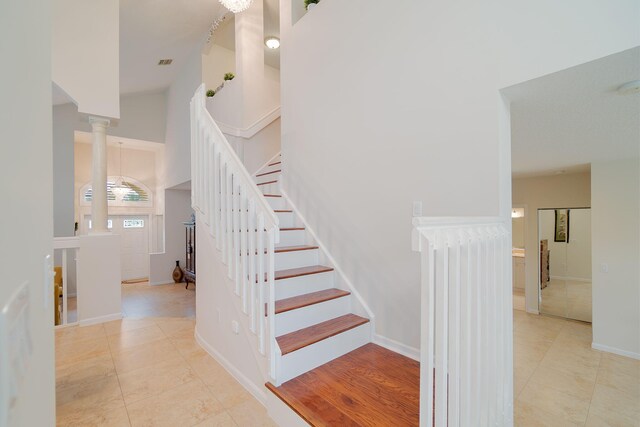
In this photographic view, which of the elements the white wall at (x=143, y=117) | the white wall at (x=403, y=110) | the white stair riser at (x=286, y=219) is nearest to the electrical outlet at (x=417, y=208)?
the white wall at (x=403, y=110)

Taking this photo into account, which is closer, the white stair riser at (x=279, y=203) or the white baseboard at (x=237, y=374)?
the white baseboard at (x=237, y=374)

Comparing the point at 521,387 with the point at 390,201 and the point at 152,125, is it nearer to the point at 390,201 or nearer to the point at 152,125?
the point at 390,201

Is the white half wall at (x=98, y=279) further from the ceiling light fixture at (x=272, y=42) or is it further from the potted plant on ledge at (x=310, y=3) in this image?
the ceiling light fixture at (x=272, y=42)

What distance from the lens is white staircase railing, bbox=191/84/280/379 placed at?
76.3 inches

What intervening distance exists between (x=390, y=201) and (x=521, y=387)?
2125 millimetres

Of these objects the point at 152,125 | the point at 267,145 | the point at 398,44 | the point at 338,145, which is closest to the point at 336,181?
the point at 338,145

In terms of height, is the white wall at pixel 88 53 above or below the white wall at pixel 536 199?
above

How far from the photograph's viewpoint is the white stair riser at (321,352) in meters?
1.99

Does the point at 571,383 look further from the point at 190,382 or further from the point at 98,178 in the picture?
the point at 98,178

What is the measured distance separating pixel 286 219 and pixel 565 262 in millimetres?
5221

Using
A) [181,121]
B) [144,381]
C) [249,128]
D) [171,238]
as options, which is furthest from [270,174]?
[171,238]

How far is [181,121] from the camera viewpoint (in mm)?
6152

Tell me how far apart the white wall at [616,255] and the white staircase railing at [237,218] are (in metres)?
4.23

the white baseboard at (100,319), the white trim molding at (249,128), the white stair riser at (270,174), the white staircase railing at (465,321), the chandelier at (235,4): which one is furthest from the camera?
the white trim molding at (249,128)
